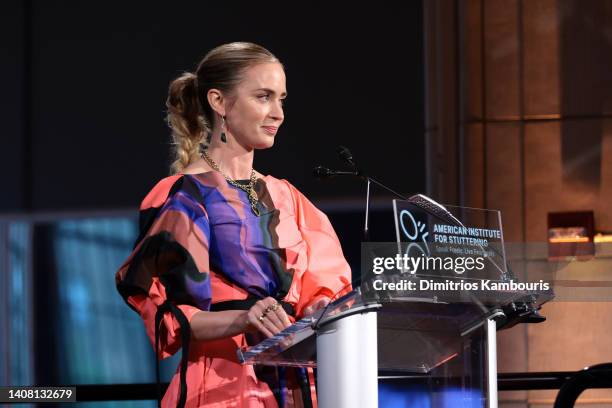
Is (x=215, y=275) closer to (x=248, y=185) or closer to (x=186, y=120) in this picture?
(x=248, y=185)

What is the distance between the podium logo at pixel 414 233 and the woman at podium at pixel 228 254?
0.88ft

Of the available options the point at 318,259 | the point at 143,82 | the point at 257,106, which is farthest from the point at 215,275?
the point at 143,82

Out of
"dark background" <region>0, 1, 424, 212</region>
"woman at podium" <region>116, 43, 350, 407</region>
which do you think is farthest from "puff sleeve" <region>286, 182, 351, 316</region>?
"dark background" <region>0, 1, 424, 212</region>

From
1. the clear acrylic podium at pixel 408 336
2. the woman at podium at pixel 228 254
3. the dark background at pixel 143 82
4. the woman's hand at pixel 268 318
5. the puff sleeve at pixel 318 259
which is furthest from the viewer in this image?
the dark background at pixel 143 82

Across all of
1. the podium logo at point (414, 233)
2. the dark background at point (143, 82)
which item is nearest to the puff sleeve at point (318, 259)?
the podium logo at point (414, 233)

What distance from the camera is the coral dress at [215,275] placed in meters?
1.95

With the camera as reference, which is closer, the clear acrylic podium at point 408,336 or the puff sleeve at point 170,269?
the clear acrylic podium at point 408,336

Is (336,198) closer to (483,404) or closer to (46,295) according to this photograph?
(46,295)

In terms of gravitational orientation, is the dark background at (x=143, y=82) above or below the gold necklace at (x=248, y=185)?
above

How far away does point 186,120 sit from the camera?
231cm

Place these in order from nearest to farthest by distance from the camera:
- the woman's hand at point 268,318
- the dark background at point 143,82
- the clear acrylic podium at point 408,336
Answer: the clear acrylic podium at point 408,336 < the woman's hand at point 268,318 < the dark background at point 143,82

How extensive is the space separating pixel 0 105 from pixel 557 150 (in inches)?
97.3

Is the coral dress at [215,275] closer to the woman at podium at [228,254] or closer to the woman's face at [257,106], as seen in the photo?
the woman at podium at [228,254]

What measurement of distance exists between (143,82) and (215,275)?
123 inches
